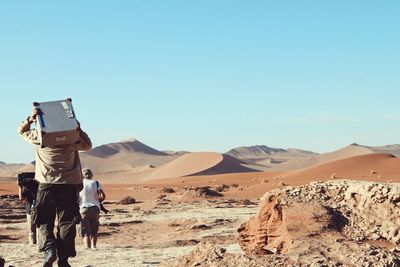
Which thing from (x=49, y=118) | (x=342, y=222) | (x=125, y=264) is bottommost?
(x=125, y=264)

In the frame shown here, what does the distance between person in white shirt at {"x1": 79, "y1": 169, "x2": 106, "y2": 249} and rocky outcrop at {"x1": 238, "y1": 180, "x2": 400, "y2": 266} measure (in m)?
3.67

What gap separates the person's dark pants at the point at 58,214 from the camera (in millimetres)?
6582

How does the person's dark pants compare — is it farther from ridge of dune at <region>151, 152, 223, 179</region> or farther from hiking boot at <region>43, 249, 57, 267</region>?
ridge of dune at <region>151, 152, 223, 179</region>

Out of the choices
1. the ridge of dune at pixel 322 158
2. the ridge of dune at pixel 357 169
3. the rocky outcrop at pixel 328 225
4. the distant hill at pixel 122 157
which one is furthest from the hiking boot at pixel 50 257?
the ridge of dune at pixel 322 158

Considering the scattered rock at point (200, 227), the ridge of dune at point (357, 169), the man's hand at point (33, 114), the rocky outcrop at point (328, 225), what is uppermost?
the man's hand at point (33, 114)

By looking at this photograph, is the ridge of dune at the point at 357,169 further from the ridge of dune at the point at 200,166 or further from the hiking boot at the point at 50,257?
the hiking boot at the point at 50,257

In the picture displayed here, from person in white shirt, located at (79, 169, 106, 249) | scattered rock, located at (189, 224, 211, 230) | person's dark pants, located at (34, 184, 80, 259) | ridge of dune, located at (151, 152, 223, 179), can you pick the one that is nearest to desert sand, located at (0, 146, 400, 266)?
scattered rock, located at (189, 224, 211, 230)

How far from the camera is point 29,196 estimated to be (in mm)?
8281

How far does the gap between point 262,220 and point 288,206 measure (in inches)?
18.7

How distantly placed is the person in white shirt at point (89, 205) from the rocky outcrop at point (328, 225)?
3.67 metres

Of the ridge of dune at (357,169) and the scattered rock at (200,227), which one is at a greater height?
the ridge of dune at (357,169)

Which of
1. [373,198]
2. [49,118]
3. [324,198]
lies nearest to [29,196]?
[49,118]

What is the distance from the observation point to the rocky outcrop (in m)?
5.87

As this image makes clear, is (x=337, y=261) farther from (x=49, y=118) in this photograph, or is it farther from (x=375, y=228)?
(x=49, y=118)
